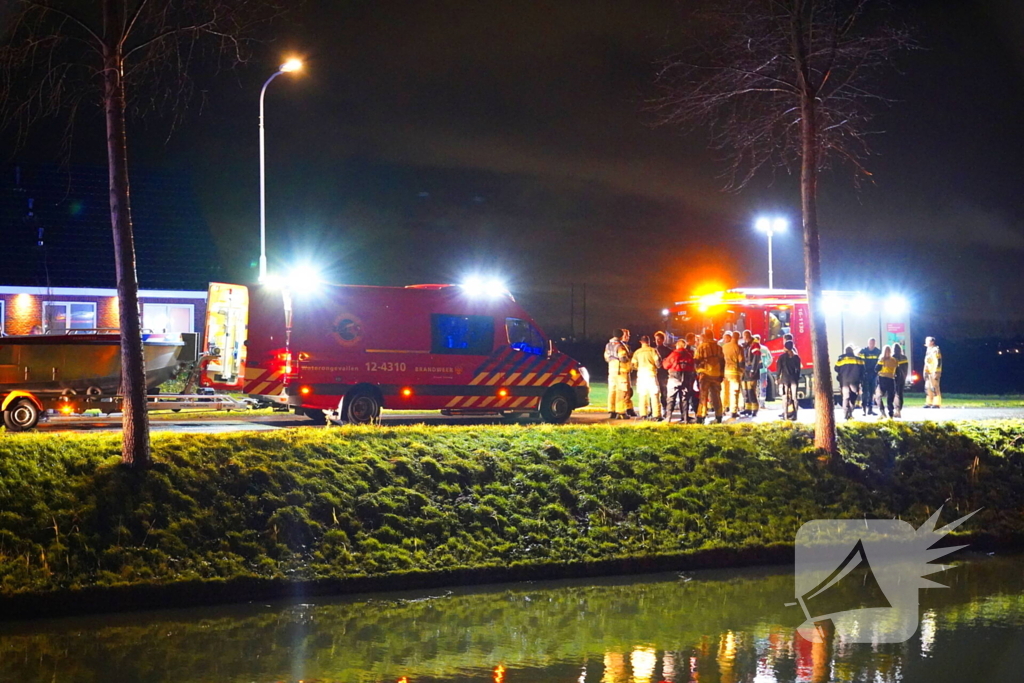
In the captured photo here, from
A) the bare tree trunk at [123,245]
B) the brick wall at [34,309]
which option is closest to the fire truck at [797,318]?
the brick wall at [34,309]

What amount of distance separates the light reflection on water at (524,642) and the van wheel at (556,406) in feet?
29.1

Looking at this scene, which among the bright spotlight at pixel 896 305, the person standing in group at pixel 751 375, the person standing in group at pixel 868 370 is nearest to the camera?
the person standing in group at pixel 751 375

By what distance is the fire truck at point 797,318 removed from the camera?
26.1 metres

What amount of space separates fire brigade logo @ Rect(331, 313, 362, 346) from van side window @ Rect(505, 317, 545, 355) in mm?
2843

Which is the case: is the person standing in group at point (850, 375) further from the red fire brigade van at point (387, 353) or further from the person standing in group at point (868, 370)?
the red fire brigade van at point (387, 353)

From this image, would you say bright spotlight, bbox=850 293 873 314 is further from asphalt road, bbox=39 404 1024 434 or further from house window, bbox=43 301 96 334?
house window, bbox=43 301 96 334

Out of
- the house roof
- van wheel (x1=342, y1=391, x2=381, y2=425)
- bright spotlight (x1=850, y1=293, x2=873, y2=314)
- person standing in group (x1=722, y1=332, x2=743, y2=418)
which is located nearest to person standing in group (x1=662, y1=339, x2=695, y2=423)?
person standing in group (x1=722, y1=332, x2=743, y2=418)

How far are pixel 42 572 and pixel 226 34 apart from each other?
5878mm

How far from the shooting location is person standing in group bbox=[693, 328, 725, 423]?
1859cm

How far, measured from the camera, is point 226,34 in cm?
1170

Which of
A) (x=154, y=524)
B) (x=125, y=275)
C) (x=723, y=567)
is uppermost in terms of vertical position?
(x=125, y=275)

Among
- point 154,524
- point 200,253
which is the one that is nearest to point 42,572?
point 154,524

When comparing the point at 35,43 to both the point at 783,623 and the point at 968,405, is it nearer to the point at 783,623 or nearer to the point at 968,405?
the point at 783,623

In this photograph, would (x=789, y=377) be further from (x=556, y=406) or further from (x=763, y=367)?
(x=556, y=406)
